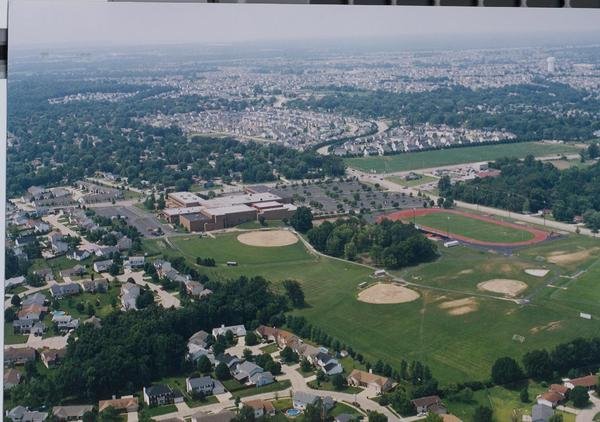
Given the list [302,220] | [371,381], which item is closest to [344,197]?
[302,220]

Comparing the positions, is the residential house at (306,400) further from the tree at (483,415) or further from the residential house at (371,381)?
the tree at (483,415)

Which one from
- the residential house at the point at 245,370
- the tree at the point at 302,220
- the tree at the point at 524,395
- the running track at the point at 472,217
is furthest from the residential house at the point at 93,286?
the tree at the point at 524,395

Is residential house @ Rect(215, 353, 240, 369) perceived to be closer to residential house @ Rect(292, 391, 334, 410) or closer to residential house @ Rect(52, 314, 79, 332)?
residential house @ Rect(292, 391, 334, 410)

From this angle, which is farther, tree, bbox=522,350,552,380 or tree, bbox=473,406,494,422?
tree, bbox=522,350,552,380

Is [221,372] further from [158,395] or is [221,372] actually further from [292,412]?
[292,412]

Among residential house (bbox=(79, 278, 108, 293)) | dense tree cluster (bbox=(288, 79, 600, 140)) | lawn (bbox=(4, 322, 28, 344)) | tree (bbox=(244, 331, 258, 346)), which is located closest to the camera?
lawn (bbox=(4, 322, 28, 344))

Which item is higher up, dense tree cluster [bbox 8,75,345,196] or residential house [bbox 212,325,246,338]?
dense tree cluster [bbox 8,75,345,196]

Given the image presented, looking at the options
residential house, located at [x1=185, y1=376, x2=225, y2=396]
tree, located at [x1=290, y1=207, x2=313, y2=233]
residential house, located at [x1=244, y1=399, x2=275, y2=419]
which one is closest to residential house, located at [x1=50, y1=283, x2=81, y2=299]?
residential house, located at [x1=185, y1=376, x2=225, y2=396]
